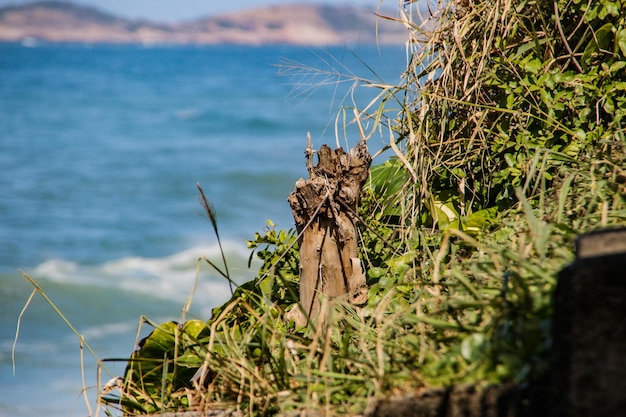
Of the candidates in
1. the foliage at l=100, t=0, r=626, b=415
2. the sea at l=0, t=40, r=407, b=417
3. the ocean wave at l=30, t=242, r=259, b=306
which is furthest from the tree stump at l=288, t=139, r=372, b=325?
the ocean wave at l=30, t=242, r=259, b=306

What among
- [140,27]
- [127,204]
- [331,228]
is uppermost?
[140,27]

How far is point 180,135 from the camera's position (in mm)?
24359

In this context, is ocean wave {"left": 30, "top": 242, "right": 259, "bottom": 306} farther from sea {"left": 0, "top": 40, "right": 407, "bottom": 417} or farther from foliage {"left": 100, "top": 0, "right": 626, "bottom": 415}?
foliage {"left": 100, "top": 0, "right": 626, "bottom": 415}

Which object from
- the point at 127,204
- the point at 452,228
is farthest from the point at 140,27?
the point at 452,228

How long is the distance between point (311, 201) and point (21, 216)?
1170cm

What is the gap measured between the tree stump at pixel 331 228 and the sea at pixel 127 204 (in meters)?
0.28

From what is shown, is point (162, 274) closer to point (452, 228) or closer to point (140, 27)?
point (452, 228)

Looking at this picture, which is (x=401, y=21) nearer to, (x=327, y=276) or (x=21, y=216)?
(x=327, y=276)

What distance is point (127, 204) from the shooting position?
14531 mm

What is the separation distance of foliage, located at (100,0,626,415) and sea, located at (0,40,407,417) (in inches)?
8.8

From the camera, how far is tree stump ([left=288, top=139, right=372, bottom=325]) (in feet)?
8.73

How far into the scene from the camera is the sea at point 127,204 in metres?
5.97

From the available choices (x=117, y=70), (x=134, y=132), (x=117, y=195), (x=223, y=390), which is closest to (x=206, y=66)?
(x=117, y=70)

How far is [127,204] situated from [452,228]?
41.1ft
